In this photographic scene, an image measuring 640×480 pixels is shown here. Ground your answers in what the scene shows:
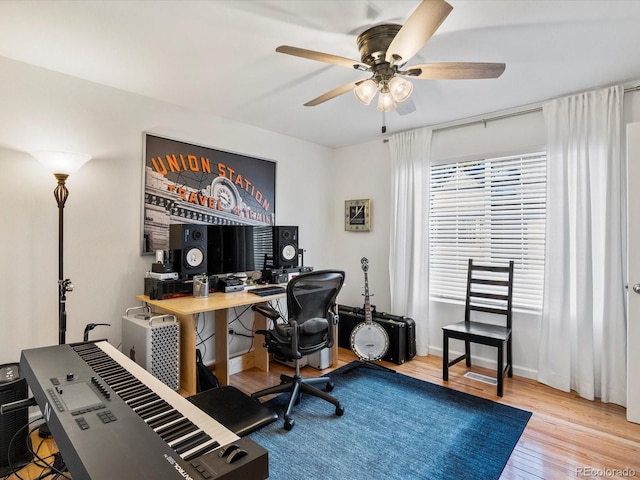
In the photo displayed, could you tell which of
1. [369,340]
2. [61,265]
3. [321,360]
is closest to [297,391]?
[321,360]

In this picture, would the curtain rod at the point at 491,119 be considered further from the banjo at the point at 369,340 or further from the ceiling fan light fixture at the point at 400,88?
the banjo at the point at 369,340

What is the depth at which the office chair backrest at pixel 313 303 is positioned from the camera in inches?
92.4

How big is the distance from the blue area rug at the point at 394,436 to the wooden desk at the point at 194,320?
1.73 feet

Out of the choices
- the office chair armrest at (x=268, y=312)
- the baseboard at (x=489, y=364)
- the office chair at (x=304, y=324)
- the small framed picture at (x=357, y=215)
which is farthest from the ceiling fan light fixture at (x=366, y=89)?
the baseboard at (x=489, y=364)

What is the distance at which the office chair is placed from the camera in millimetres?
2354

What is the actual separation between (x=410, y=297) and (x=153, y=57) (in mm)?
3041

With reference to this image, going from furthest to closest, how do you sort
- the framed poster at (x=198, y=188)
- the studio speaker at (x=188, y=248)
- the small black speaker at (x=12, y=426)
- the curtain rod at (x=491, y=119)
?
the curtain rod at (x=491, y=119)
the framed poster at (x=198, y=188)
the studio speaker at (x=188, y=248)
the small black speaker at (x=12, y=426)

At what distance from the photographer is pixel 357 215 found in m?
4.17

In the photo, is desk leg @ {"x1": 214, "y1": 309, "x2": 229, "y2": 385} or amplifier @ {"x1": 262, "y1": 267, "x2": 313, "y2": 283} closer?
desk leg @ {"x1": 214, "y1": 309, "x2": 229, "y2": 385}

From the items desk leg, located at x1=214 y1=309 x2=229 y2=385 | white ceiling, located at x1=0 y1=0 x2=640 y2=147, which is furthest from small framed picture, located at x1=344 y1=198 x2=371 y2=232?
desk leg, located at x1=214 y1=309 x2=229 y2=385

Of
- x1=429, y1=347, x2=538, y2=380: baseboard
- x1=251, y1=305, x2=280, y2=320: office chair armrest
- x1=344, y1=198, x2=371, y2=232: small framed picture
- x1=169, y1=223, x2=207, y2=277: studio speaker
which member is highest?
x1=344, y1=198, x2=371, y2=232: small framed picture

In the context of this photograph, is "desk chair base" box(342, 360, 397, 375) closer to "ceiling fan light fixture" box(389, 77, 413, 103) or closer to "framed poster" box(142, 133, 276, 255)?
"framed poster" box(142, 133, 276, 255)

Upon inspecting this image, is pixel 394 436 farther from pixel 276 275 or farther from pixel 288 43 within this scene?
pixel 288 43

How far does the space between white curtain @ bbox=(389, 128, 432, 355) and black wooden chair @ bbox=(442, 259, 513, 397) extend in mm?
457
